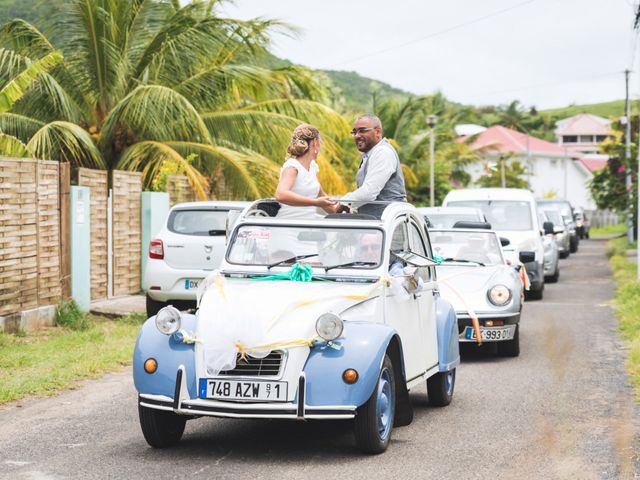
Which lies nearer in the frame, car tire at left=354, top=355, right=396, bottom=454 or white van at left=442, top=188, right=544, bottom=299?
car tire at left=354, top=355, right=396, bottom=454

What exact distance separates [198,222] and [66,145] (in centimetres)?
632

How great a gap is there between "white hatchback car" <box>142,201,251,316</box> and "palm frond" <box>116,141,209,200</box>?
5774mm

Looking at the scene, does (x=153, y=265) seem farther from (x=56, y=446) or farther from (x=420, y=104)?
(x=420, y=104)

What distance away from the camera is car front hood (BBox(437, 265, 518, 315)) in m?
12.5

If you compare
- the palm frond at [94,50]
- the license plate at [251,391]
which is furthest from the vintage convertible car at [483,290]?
the palm frond at [94,50]

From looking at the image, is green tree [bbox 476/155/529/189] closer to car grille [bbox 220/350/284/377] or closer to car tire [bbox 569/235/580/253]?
car tire [bbox 569/235/580/253]

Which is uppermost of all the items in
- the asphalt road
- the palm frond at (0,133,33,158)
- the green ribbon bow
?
the palm frond at (0,133,33,158)

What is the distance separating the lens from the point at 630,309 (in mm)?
17500

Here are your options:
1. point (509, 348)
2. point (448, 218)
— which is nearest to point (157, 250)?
point (509, 348)

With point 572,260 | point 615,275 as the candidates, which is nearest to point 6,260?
point 615,275

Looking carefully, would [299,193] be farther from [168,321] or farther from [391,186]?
[168,321]

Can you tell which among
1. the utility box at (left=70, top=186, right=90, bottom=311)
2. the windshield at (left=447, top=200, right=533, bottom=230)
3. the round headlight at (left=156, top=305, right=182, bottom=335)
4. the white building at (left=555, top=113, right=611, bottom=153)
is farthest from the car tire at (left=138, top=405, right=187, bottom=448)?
the white building at (left=555, top=113, right=611, bottom=153)

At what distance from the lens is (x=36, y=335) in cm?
1362

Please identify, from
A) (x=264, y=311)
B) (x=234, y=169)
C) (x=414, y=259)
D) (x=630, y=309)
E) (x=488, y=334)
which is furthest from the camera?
(x=234, y=169)
